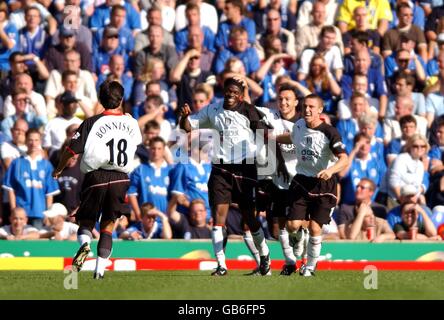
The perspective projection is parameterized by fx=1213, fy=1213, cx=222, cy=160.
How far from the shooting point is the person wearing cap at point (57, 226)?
1811 centimetres

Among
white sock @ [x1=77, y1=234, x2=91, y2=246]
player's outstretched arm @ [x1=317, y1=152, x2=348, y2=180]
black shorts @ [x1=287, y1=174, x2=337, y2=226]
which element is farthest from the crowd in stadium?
white sock @ [x1=77, y1=234, x2=91, y2=246]

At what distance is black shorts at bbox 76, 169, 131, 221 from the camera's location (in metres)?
13.2

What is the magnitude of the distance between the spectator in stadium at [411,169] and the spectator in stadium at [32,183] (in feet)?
17.5

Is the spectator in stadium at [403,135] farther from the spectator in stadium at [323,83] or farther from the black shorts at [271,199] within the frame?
the black shorts at [271,199]

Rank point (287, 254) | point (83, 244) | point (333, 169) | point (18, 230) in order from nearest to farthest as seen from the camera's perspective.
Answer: point (83, 244) → point (333, 169) → point (287, 254) → point (18, 230)

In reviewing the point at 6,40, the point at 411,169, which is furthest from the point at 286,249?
the point at 6,40

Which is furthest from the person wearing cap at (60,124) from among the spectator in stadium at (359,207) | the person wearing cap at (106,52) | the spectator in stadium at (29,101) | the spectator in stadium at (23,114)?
the spectator in stadium at (359,207)

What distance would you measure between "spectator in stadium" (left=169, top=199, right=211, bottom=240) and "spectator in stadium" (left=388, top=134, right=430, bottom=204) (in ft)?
10.3

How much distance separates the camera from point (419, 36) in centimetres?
2238

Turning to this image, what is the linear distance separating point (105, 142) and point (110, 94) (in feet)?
1.72

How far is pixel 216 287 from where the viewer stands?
12.1m

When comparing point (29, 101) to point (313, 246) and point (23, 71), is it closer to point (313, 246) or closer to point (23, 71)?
point (23, 71)
